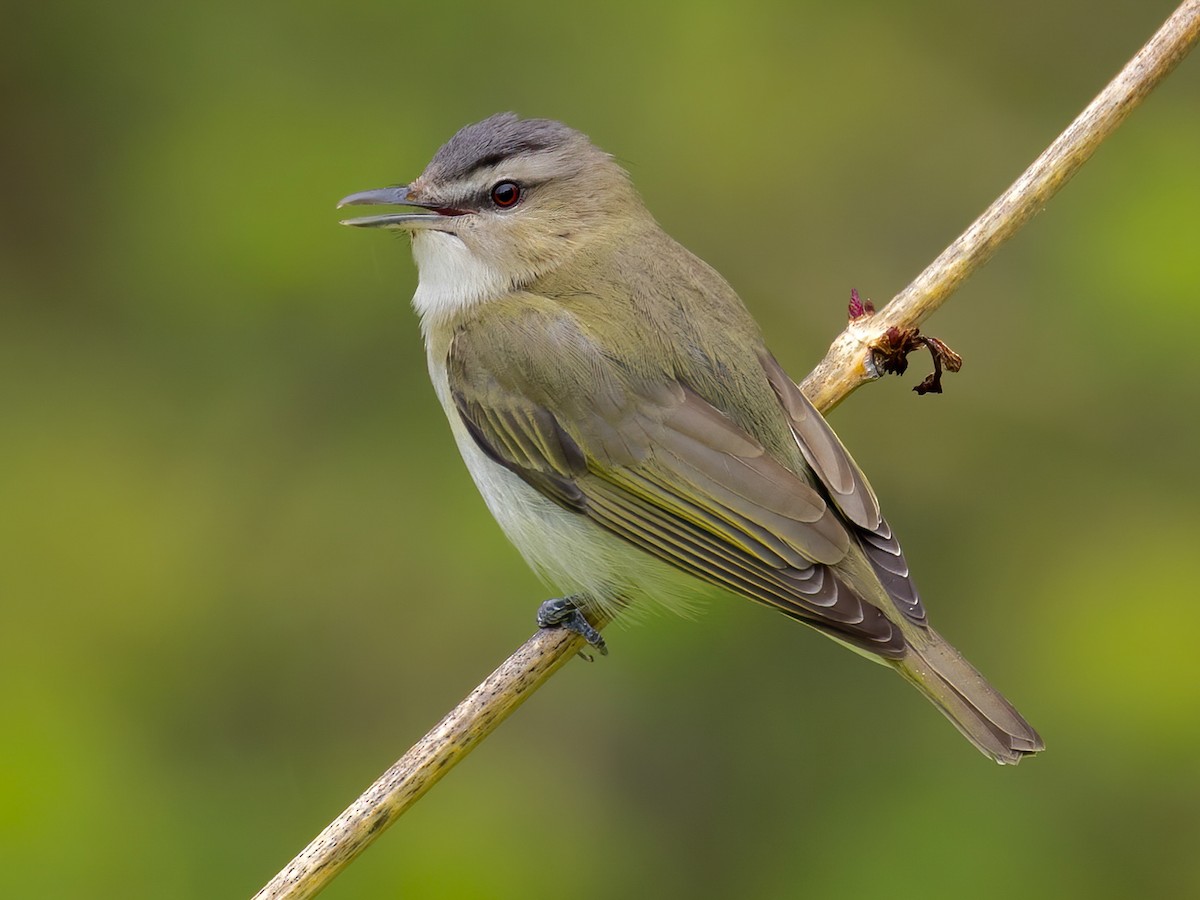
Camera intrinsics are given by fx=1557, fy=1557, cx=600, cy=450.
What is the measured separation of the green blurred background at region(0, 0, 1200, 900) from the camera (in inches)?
201

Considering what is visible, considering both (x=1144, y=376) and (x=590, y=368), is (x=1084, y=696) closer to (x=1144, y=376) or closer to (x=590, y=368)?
(x=1144, y=376)

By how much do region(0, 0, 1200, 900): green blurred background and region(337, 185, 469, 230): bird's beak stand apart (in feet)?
1.95

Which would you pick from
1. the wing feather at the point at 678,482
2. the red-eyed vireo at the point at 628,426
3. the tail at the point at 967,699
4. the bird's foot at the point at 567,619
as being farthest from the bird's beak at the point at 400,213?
the tail at the point at 967,699

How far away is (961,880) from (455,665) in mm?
1988

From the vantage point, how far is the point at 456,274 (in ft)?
15.9

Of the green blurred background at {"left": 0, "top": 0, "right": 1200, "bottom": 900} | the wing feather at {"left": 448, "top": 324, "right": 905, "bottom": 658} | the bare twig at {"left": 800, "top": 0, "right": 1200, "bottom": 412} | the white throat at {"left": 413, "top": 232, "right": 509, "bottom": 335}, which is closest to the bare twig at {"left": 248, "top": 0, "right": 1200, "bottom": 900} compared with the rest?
the bare twig at {"left": 800, "top": 0, "right": 1200, "bottom": 412}

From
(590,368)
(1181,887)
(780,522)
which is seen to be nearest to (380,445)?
(590,368)

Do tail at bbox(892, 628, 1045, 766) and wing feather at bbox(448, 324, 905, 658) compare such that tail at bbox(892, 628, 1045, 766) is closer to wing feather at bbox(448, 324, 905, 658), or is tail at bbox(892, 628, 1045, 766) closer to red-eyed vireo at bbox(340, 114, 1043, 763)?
red-eyed vireo at bbox(340, 114, 1043, 763)

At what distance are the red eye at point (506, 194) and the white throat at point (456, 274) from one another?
21cm

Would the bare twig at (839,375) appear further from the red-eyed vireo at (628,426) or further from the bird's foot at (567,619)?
the red-eyed vireo at (628,426)

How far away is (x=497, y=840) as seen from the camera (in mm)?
5121

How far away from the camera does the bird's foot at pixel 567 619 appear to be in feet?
14.5

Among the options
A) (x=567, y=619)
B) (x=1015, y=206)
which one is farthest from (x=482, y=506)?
(x=1015, y=206)

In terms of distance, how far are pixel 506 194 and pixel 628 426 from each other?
0.95 meters
